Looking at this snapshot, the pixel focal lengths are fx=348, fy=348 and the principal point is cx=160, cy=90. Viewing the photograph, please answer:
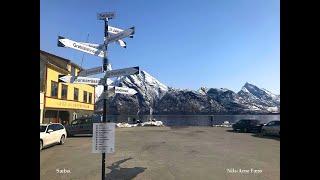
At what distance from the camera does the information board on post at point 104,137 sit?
6.91 meters

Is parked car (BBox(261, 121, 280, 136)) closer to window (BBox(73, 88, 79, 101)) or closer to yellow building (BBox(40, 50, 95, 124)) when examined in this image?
yellow building (BBox(40, 50, 95, 124))

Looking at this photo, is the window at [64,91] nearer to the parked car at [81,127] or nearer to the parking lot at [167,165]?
the parked car at [81,127]

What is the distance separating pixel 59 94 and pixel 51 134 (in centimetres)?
2156

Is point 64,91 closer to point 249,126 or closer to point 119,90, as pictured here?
point 249,126

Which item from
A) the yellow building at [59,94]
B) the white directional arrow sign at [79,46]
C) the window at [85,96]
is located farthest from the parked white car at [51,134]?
the window at [85,96]

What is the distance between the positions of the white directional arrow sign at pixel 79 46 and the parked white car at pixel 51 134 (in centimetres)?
1316

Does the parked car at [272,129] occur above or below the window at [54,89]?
below

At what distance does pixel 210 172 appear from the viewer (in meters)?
12.7

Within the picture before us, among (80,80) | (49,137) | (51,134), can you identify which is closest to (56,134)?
(51,134)

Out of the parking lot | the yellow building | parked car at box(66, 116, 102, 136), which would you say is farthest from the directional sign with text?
the yellow building

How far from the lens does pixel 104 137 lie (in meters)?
6.95
